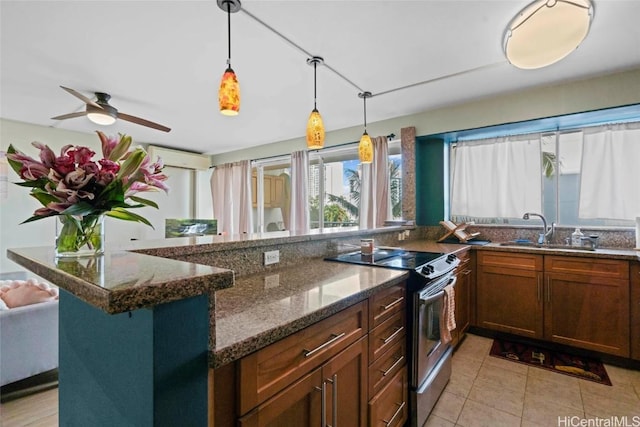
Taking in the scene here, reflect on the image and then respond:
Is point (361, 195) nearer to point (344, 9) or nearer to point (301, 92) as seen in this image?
point (301, 92)

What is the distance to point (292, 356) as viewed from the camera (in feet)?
3.01

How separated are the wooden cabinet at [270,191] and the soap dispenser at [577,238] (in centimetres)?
416

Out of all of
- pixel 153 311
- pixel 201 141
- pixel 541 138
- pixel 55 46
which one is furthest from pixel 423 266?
pixel 201 141

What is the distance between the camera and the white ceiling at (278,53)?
5.92 feet

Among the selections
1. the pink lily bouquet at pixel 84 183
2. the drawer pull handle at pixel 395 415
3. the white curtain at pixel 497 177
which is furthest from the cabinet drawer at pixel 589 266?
the pink lily bouquet at pixel 84 183

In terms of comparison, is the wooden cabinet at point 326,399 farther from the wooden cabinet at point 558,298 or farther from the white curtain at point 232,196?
the white curtain at point 232,196

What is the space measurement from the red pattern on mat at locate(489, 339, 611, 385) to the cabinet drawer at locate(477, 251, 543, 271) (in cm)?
74

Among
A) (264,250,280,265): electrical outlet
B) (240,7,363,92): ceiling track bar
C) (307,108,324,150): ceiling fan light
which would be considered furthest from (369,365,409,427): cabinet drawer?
(240,7,363,92): ceiling track bar

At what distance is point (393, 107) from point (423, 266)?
7.57ft

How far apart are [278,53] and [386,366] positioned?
2229 mm

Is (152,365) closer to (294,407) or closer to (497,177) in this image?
(294,407)

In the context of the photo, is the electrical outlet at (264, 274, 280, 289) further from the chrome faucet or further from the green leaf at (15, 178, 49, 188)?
the chrome faucet

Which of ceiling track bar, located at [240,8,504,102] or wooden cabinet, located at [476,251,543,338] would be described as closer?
ceiling track bar, located at [240,8,504,102]

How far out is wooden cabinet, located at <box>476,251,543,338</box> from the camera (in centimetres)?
272
